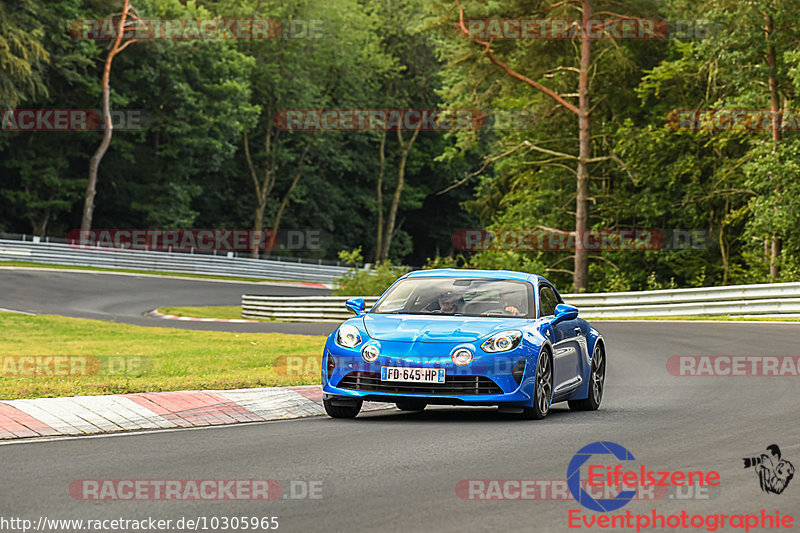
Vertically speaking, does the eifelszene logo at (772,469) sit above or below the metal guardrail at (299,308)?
above

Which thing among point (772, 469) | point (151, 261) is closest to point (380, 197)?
point (151, 261)

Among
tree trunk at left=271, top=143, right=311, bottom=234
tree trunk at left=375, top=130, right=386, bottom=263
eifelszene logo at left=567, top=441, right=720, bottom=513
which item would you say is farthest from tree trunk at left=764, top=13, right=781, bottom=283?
tree trunk at left=375, top=130, right=386, bottom=263

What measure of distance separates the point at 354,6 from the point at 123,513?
7461cm

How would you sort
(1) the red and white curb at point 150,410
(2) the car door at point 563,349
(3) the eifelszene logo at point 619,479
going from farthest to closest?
(2) the car door at point 563,349 → (1) the red and white curb at point 150,410 → (3) the eifelszene logo at point 619,479

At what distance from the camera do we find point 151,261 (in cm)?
5597

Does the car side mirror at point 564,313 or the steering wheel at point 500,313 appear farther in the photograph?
the car side mirror at point 564,313

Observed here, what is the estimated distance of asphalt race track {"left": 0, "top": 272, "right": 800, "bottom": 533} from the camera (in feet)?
21.3

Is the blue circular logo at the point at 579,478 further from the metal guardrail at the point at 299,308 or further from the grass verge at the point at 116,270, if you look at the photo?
the grass verge at the point at 116,270

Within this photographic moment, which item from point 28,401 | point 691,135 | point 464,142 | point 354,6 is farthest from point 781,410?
point 354,6

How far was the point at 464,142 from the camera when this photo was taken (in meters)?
44.6

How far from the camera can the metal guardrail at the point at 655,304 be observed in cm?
2833

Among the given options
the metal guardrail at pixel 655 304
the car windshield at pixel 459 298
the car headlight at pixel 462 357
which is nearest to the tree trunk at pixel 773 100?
the metal guardrail at pixel 655 304

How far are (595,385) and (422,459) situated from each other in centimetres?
465

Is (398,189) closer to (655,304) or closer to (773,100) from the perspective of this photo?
(773,100)
